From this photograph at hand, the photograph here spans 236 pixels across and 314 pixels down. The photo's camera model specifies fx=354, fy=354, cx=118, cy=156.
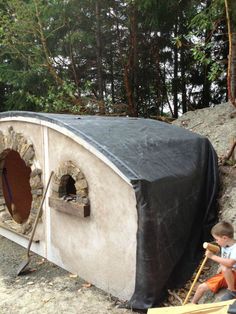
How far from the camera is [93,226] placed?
5.38 meters

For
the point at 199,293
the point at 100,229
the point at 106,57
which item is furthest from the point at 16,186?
the point at 106,57

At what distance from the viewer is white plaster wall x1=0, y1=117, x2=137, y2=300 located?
4871mm

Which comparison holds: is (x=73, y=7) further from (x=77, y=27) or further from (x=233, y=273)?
(x=233, y=273)

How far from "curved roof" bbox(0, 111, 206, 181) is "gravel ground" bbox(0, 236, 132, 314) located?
1906mm

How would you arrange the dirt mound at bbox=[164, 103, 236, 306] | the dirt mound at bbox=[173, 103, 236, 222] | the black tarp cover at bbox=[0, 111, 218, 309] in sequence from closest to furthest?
the black tarp cover at bbox=[0, 111, 218, 309]
the dirt mound at bbox=[164, 103, 236, 306]
the dirt mound at bbox=[173, 103, 236, 222]

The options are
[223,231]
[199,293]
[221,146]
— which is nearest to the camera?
[223,231]

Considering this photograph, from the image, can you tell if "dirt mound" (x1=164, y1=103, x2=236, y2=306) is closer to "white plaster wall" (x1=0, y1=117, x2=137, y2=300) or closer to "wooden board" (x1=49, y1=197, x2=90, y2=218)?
"white plaster wall" (x1=0, y1=117, x2=137, y2=300)

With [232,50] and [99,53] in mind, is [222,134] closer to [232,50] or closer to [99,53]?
[232,50]

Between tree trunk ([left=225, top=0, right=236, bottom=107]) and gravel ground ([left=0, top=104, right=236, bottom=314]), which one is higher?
tree trunk ([left=225, top=0, right=236, bottom=107])

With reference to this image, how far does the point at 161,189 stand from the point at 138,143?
989 millimetres

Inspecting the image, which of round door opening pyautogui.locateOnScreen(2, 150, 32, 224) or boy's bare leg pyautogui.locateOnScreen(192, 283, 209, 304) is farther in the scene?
round door opening pyautogui.locateOnScreen(2, 150, 32, 224)

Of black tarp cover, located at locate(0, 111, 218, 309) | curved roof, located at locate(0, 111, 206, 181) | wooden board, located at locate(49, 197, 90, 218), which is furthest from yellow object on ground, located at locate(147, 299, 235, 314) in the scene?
wooden board, located at locate(49, 197, 90, 218)

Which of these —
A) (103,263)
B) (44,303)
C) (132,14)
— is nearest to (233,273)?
(103,263)

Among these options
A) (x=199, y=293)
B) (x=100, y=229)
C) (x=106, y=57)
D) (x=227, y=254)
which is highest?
(x=106, y=57)
